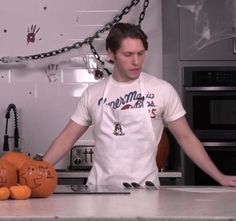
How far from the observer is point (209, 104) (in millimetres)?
3117

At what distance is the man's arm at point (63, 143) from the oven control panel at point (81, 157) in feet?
2.99

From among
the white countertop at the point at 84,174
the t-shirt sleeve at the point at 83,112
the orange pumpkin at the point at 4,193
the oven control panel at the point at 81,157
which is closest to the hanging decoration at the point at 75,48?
the oven control panel at the point at 81,157

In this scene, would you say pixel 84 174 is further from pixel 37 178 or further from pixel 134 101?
pixel 37 178

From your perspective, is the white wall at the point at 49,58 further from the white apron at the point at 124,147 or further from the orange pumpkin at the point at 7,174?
the orange pumpkin at the point at 7,174

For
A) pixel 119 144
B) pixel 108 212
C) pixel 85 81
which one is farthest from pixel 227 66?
pixel 108 212

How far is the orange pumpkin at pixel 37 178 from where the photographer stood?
1460 mm

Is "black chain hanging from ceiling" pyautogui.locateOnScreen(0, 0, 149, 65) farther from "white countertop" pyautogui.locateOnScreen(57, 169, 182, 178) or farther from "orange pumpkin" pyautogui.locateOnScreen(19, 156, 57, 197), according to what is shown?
"orange pumpkin" pyautogui.locateOnScreen(19, 156, 57, 197)

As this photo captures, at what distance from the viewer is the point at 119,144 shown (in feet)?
7.05

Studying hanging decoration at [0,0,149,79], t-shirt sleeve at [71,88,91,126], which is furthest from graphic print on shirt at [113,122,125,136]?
hanging decoration at [0,0,149,79]

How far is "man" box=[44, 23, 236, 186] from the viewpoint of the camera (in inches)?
84.0

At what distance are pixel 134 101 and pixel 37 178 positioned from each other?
0.82m

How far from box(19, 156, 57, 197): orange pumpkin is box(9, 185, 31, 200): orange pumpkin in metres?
0.02

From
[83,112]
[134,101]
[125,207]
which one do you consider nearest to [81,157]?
[83,112]

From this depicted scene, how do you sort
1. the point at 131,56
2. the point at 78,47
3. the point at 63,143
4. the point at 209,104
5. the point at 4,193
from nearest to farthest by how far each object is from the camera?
the point at 4,193, the point at 131,56, the point at 63,143, the point at 209,104, the point at 78,47
